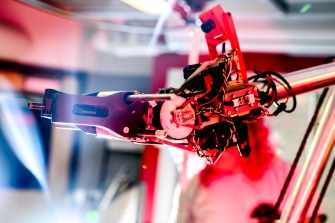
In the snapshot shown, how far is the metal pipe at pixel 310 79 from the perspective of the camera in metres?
0.98

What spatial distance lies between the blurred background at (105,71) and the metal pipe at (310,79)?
1080mm

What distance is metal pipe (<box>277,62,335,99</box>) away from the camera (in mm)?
981

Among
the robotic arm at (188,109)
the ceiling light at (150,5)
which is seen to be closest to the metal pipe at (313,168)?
the robotic arm at (188,109)

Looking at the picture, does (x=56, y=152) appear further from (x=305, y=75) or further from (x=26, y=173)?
(x=305, y=75)

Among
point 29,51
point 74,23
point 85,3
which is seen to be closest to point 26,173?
point 29,51

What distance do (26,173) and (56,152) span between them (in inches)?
9.6

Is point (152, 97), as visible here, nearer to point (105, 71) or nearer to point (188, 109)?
point (188, 109)

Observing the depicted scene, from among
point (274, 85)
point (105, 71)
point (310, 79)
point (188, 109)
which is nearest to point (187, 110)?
point (188, 109)

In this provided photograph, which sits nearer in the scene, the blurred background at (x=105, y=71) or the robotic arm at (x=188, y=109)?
the robotic arm at (x=188, y=109)

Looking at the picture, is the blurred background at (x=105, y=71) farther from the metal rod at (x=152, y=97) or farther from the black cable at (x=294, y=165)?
the metal rod at (x=152, y=97)

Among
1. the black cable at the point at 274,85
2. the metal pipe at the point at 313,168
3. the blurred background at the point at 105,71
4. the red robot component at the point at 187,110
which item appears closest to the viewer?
the red robot component at the point at 187,110

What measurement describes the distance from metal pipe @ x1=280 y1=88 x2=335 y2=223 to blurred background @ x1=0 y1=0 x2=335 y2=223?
3.25 ft

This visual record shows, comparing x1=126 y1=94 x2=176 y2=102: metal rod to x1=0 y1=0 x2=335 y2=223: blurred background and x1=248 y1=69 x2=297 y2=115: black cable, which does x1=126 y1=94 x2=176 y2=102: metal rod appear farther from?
x1=0 y1=0 x2=335 y2=223: blurred background

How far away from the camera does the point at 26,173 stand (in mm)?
3119
